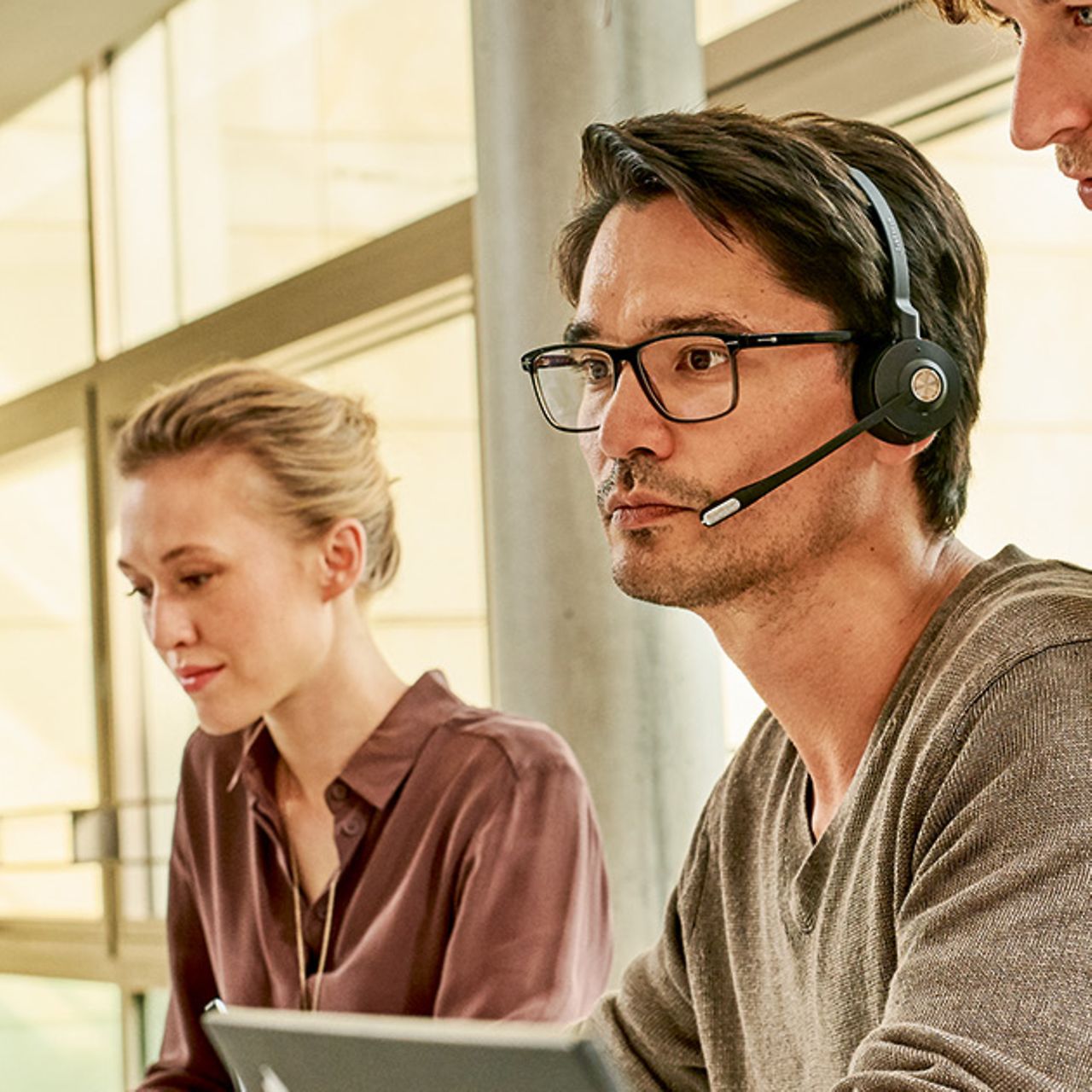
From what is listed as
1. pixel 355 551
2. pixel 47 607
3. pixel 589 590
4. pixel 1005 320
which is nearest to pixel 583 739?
pixel 589 590

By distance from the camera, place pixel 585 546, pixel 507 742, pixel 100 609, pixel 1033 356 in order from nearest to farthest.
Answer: pixel 507 742 → pixel 1033 356 → pixel 585 546 → pixel 100 609

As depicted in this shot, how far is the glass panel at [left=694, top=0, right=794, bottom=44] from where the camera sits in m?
2.62

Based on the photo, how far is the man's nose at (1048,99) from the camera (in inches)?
47.3

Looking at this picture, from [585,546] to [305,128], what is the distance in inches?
63.5

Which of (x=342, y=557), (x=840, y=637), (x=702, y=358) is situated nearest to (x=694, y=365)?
(x=702, y=358)

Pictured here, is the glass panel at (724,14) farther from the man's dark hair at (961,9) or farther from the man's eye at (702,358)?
the man's eye at (702,358)

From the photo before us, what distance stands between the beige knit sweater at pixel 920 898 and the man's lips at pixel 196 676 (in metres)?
0.80

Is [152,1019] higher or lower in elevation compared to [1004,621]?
lower

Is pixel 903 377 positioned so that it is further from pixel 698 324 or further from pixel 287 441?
pixel 287 441

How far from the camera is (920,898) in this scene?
3.51 feet

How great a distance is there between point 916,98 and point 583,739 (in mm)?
976

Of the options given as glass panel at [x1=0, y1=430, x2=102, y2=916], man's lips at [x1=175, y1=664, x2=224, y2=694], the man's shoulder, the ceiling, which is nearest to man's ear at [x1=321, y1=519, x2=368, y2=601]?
man's lips at [x1=175, y1=664, x2=224, y2=694]

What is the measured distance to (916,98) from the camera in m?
2.38

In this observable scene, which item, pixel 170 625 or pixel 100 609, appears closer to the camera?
pixel 170 625
